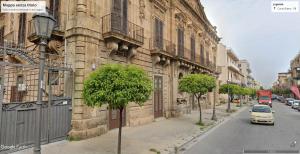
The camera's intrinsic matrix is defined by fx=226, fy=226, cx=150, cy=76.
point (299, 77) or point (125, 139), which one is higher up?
point (299, 77)

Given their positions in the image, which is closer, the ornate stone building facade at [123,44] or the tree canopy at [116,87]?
the tree canopy at [116,87]

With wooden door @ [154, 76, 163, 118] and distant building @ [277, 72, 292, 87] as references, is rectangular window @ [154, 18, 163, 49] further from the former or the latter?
distant building @ [277, 72, 292, 87]

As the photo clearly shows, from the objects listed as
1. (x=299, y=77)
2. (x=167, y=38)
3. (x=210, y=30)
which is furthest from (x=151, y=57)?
(x=299, y=77)

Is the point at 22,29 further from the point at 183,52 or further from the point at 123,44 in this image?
the point at 183,52

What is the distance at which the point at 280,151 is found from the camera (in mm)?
8617

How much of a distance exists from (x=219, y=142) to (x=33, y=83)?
9.62 metres

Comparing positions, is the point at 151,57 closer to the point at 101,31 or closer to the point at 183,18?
the point at 101,31

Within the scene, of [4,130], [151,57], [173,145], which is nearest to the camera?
[4,130]

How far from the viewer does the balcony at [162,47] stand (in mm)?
15654

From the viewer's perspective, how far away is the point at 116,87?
6.70m

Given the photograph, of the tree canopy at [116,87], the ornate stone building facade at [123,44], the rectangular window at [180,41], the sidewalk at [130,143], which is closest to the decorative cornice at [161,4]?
the ornate stone building facade at [123,44]

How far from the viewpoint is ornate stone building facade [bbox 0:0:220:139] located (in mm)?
10164

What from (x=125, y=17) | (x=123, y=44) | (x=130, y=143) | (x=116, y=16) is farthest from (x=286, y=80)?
(x=130, y=143)

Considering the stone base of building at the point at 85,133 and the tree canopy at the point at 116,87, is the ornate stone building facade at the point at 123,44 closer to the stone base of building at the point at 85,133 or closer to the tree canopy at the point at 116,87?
the stone base of building at the point at 85,133
